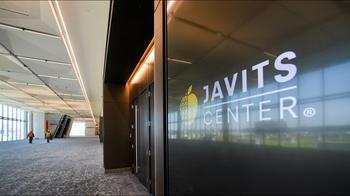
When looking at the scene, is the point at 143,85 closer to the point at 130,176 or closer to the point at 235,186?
the point at 130,176

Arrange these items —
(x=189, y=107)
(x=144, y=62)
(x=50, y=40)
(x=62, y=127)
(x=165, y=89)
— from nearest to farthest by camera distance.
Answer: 1. (x=189, y=107)
2. (x=165, y=89)
3. (x=144, y=62)
4. (x=50, y=40)
5. (x=62, y=127)

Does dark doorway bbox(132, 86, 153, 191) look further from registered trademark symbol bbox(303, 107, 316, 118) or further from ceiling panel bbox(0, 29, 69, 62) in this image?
→ registered trademark symbol bbox(303, 107, 316, 118)

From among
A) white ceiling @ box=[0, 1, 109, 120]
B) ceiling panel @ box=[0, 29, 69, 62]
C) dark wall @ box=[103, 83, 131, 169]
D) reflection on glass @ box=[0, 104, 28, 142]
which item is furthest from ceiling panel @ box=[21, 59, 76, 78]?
reflection on glass @ box=[0, 104, 28, 142]

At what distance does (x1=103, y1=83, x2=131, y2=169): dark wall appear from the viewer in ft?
23.7

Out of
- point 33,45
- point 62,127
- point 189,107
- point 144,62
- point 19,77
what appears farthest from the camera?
point 62,127

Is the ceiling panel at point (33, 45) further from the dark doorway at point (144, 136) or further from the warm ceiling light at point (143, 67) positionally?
the dark doorway at point (144, 136)

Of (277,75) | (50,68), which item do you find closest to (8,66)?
(50,68)

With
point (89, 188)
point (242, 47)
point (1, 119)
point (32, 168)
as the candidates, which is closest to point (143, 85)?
point (89, 188)

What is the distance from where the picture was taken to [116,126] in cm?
753

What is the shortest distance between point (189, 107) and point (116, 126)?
6.45m

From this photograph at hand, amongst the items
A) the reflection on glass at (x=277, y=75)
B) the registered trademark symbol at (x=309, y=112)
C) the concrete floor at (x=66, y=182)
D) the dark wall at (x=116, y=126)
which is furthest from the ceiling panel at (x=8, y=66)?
the registered trademark symbol at (x=309, y=112)

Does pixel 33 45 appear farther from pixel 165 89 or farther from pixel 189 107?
pixel 189 107

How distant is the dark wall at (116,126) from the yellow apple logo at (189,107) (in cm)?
623

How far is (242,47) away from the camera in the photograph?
39.9 inches
